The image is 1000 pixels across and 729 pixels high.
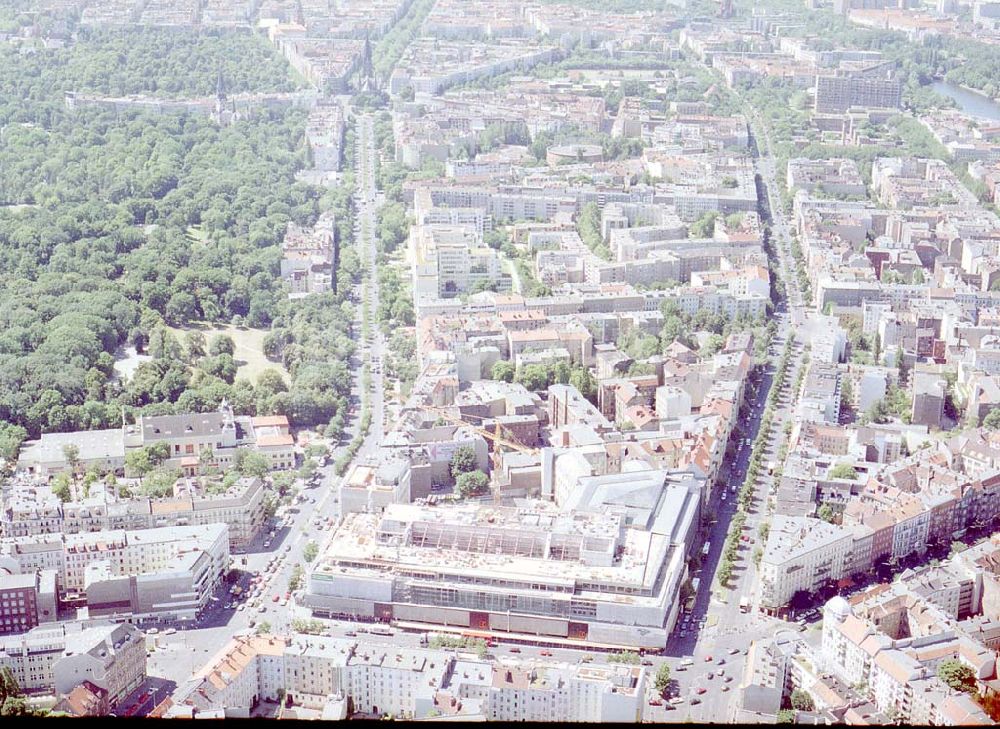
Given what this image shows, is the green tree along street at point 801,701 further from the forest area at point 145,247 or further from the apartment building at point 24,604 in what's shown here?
the forest area at point 145,247

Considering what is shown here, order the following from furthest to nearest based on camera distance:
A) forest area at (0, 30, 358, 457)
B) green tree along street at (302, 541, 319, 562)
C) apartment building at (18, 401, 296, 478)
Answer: forest area at (0, 30, 358, 457) → apartment building at (18, 401, 296, 478) → green tree along street at (302, 541, 319, 562)

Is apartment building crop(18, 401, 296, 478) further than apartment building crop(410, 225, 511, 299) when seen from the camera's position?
No

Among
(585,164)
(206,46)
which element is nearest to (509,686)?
(585,164)

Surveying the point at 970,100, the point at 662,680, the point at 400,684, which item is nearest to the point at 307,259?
the point at 400,684

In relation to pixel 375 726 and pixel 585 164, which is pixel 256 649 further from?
pixel 585 164

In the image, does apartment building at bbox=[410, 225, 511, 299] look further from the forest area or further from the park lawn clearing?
the park lawn clearing

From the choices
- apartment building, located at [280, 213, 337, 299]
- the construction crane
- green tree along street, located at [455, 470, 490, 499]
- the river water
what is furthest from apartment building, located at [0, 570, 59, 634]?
the river water

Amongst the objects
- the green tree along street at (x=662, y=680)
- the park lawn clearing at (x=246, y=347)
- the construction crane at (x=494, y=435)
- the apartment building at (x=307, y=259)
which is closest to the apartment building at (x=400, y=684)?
the green tree along street at (x=662, y=680)
